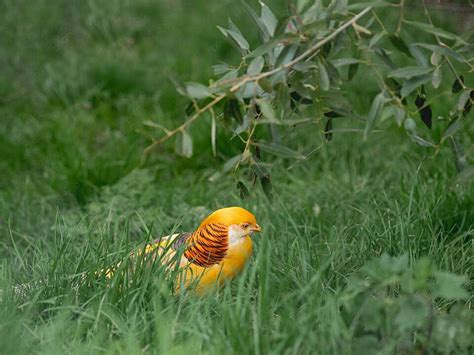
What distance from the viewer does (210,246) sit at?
10.6ft

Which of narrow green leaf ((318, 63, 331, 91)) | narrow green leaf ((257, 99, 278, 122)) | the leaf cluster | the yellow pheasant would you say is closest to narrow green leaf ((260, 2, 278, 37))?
the leaf cluster

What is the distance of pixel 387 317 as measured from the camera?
2629 mm

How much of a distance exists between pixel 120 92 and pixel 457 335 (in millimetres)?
3794

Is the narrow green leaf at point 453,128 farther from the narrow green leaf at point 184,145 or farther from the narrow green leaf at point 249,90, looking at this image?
the narrow green leaf at point 184,145

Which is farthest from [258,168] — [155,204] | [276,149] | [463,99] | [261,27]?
[155,204]

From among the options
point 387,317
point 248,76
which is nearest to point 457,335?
point 387,317

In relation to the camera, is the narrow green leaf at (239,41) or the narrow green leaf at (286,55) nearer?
the narrow green leaf at (286,55)

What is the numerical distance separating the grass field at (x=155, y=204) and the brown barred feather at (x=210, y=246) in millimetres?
120

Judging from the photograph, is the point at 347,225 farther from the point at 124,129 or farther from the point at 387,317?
the point at 124,129

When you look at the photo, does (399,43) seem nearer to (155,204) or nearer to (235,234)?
(235,234)

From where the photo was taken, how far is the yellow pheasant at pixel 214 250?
3217mm

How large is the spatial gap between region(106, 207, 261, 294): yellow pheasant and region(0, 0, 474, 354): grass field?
74 mm

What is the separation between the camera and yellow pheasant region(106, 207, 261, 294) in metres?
3.22

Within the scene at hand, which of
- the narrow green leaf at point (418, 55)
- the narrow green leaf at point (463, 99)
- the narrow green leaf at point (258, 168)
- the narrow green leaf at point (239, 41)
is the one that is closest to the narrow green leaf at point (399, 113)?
the narrow green leaf at point (418, 55)
